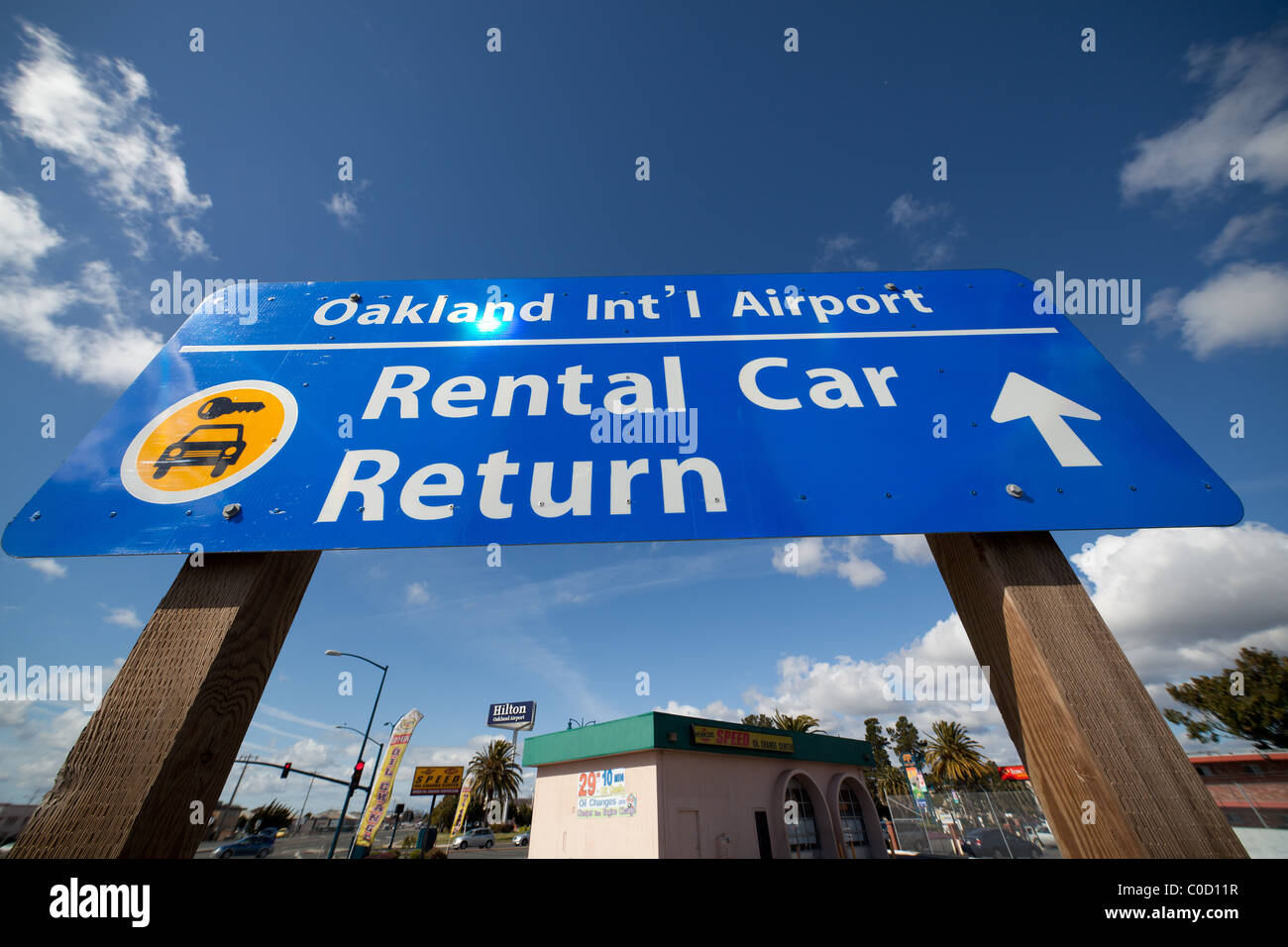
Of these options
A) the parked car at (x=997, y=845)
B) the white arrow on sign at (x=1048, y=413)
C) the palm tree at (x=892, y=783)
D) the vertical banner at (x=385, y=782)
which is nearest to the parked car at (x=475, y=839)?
the vertical banner at (x=385, y=782)

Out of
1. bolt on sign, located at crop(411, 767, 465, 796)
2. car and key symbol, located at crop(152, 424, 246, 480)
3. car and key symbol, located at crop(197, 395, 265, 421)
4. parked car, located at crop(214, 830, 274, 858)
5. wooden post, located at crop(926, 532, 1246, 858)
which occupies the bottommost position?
wooden post, located at crop(926, 532, 1246, 858)

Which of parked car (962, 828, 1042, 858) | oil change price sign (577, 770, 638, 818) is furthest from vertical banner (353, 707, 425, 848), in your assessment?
parked car (962, 828, 1042, 858)

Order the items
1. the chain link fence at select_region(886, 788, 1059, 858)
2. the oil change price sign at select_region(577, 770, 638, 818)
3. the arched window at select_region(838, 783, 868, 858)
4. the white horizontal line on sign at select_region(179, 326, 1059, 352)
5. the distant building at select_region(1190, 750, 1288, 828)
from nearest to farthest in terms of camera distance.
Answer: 1. the white horizontal line on sign at select_region(179, 326, 1059, 352)
2. the distant building at select_region(1190, 750, 1288, 828)
3. the oil change price sign at select_region(577, 770, 638, 818)
4. the chain link fence at select_region(886, 788, 1059, 858)
5. the arched window at select_region(838, 783, 868, 858)

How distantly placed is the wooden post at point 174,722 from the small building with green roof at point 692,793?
16.8 m

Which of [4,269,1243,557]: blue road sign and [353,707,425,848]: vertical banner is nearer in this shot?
[4,269,1243,557]: blue road sign

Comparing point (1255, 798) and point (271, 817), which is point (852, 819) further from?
point (271, 817)

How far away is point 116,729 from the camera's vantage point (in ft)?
4.58

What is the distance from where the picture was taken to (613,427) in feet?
6.56

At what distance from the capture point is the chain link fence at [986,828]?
19859 millimetres

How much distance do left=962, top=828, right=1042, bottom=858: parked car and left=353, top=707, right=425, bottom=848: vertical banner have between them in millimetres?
22910

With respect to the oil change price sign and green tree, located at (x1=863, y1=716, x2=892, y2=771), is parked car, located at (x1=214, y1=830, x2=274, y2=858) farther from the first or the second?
green tree, located at (x1=863, y1=716, x2=892, y2=771)

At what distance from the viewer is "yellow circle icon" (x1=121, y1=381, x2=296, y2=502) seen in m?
1.82
